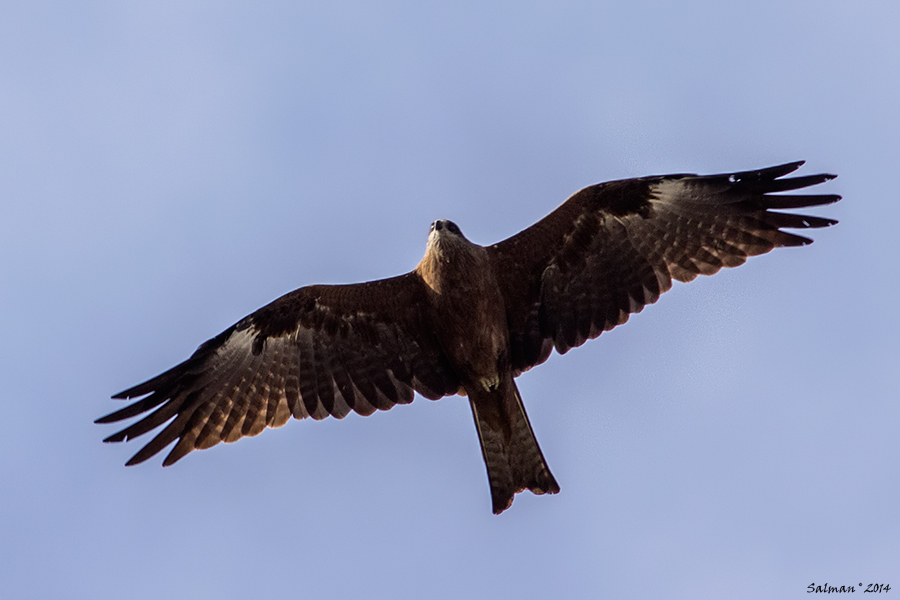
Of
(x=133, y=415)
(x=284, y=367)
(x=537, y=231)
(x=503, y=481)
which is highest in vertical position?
(x=537, y=231)

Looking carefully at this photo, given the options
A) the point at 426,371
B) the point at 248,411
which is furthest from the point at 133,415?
the point at 426,371

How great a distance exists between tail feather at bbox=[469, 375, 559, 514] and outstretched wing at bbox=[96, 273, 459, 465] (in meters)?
0.60

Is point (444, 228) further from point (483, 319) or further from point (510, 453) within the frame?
point (510, 453)

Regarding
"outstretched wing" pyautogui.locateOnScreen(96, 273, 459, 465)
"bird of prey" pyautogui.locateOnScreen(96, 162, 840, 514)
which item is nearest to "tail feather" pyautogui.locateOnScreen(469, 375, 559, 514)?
"bird of prey" pyautogui.locateOnScreen(96, 162, 840, 514)

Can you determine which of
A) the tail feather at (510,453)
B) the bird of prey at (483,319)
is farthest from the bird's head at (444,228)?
the tail feather at (510,453)

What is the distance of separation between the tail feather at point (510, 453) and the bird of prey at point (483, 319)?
0.04 feet

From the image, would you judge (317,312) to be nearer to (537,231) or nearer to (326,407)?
(326,407)

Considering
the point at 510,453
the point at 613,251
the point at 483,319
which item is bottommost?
the point at 510,453

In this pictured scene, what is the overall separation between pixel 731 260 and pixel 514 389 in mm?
2342

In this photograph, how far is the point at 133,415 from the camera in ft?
29.4

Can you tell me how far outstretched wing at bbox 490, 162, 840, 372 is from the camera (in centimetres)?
914

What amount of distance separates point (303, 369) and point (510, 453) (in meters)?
2.21

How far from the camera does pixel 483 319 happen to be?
9.05 m

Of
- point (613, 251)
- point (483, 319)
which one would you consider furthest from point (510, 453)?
point (613, 251)
